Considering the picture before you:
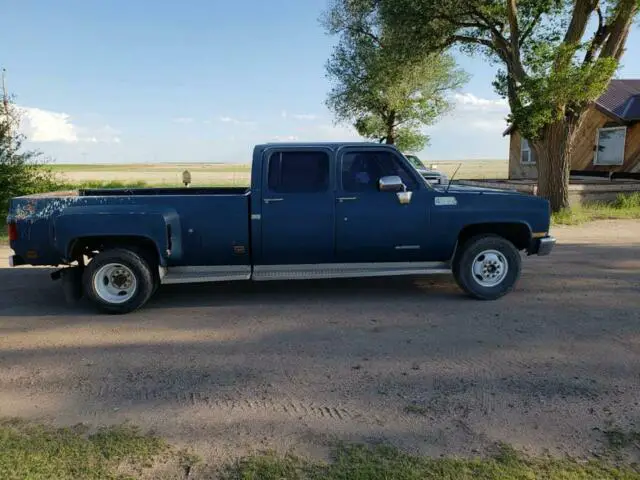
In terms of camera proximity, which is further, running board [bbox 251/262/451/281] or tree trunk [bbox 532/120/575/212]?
tree trunk [bbox 532/120/575/212]

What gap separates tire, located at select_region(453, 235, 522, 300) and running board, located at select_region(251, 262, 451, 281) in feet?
0.76

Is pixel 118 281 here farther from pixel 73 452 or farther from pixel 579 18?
pixel 579 18

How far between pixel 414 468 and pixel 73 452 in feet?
6.45

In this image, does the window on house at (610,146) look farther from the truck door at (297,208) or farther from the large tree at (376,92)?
the truck door at (297,208)

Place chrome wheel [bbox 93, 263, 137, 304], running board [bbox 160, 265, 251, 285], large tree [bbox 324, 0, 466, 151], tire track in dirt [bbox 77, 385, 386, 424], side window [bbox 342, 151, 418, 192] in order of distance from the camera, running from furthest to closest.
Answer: large tree [bbox 324, 0, 466, 151] < side window [bbox 342, 151, 418, 192] < running board [bbox 160, 265, 251, 285] < chrome wheel [bbox 93, 263, 137, 304] < tire track in dirt [bbox 77, 385, 386, 424]

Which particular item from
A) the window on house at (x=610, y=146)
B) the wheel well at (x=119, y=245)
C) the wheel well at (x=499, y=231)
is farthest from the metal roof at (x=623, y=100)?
the wheel well at (x=119, y=245)

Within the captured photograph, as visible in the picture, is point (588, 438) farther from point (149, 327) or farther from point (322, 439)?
point (149, 327)

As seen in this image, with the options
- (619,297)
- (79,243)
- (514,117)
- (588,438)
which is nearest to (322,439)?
(588,438)

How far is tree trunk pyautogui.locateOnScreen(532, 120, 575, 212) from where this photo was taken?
14.7 meters

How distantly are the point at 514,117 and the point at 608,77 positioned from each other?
2.27 metres

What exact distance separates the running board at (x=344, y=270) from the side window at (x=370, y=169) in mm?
930

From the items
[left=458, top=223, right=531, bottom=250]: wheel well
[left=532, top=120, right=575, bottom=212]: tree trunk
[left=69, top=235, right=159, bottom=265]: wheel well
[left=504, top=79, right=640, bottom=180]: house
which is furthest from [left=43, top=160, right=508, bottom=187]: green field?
[left=504, top=79, right=640, bottom=180]: house

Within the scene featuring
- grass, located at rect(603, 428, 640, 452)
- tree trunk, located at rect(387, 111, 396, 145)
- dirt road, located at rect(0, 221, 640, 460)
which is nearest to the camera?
grass, located at rect(603, 428, 640, 452)

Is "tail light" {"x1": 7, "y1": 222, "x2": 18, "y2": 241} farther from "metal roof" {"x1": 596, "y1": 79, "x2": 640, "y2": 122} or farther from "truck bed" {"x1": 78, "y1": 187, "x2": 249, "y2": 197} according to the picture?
"metal roof" {"x1": 596, "y1": 79, "x2": 640, "y2": 122}
